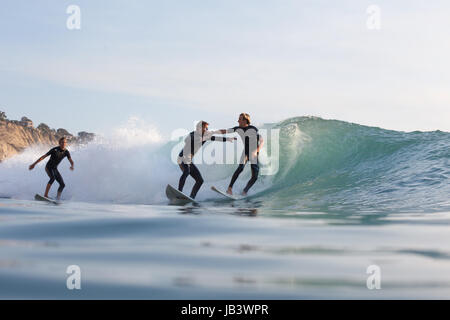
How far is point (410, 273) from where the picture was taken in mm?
3463

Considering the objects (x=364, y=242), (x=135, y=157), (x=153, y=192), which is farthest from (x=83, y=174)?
(x=364, y=242)

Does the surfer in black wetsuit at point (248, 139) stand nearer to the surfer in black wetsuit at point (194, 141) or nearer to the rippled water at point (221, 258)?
the surfer in black wetsuit at point (194, 141)

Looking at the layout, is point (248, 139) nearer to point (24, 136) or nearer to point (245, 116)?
point (245, 116)

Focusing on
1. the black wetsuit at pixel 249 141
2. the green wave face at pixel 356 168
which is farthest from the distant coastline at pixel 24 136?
the black wetsuit at pixel 249 141

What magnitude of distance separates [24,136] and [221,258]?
5405cm

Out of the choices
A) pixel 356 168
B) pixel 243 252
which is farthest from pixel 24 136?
pixel 243 252

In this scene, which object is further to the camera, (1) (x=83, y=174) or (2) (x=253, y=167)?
(1) (x=83, y=174)

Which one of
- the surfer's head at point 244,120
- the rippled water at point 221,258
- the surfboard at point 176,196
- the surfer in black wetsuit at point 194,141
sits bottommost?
the rippled water at point 221,258

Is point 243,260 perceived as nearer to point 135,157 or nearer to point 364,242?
point 364,242

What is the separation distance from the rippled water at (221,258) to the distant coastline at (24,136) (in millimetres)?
42227

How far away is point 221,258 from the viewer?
3975mm

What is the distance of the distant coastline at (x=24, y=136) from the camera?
161 ft
